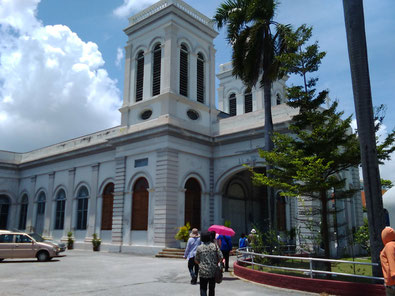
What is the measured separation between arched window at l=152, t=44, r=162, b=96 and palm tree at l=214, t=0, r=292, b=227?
9.82 m

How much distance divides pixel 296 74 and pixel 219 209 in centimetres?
1388

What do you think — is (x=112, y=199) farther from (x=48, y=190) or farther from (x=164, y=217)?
(x=48, y=190)

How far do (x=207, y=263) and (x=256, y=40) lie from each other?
11.7 meters

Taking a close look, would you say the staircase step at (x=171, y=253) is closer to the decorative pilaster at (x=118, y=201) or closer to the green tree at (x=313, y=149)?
the decorative pilaster at (x=118, y=201)

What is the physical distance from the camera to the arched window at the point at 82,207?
97.0 ft

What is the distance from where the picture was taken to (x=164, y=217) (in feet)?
73.2

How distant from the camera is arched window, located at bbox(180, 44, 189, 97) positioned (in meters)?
26.2

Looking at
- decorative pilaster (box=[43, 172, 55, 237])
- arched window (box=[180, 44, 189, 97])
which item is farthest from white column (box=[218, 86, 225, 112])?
decorative pilaster (box=[43, 172, 55, 237])

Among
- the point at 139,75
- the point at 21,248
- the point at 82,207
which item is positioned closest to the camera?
the point at 21,248

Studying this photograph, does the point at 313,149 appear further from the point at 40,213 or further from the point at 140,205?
the point at 40,213

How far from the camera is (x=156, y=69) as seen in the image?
2636 centimetres

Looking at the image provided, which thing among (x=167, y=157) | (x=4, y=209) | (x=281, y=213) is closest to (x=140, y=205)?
(x=167, y=157)

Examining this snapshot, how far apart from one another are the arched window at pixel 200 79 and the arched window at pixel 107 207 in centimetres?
910

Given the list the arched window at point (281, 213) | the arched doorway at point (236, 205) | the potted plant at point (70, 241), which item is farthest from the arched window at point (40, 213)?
the arched window at point (281, 213)
